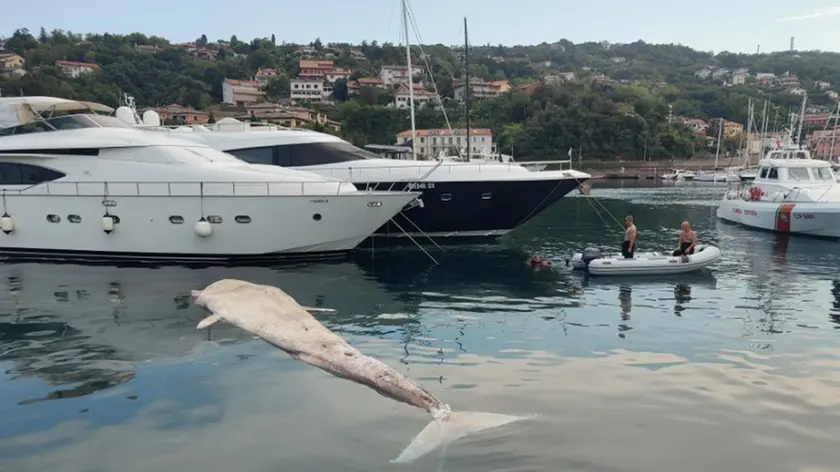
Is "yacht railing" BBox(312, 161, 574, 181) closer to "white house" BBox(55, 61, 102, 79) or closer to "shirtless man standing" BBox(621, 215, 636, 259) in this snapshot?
"shirtless man standing" BBox(621, 215, 636, 259)

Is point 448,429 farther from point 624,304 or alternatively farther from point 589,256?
point 589,256

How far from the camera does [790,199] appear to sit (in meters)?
23.5

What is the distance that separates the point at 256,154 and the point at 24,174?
6136 millimetres

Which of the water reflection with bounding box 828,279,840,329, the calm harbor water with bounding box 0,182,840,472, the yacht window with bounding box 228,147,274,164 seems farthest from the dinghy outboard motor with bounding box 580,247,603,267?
the yacht window with bounding box 228,147,274,164

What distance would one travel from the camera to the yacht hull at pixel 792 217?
833 inches

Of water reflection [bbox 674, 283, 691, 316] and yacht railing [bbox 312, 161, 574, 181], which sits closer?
water reflection [bbox 674, 283, 691, 316]

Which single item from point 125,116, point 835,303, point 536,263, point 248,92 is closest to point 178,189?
point 125,116

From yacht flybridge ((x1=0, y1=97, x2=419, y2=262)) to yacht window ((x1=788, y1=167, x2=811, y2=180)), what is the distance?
61.2 ft

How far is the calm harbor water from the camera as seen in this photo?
5.60 metres

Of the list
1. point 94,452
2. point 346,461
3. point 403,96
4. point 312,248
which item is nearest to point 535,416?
point 346,461

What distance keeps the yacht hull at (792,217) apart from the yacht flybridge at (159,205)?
16.2 meters

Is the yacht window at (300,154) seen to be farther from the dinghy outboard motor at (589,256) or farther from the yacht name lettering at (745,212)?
the yacht name lettering at (745,212)

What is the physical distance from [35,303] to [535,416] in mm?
10356

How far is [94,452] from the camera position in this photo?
5613 mm
